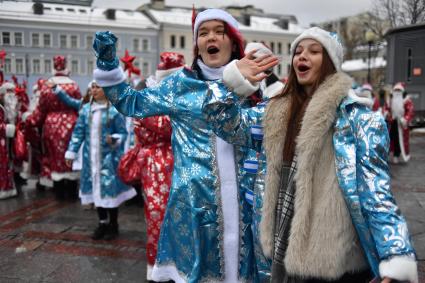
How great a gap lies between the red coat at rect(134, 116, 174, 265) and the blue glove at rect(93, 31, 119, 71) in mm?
1205

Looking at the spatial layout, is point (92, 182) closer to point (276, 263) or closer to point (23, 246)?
point (23, 246)

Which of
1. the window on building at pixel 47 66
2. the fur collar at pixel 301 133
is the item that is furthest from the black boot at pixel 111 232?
the window on building at pixel 47 66

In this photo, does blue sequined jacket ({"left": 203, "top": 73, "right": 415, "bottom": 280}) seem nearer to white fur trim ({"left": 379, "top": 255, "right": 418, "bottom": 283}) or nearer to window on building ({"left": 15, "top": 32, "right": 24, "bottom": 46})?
white fur trim ({"left": 379, "top": 255, "right": 418, "bottom": 283})

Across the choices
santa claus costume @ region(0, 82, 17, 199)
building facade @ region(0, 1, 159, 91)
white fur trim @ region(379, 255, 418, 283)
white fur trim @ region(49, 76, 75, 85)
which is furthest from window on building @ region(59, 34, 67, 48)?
white fur trim @ region(379, 255, 418, 283)

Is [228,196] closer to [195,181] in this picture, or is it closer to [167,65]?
[195,181]

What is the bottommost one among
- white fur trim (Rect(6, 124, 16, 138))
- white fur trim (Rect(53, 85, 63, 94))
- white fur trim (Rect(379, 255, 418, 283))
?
white fur trim (Rect(6, 124, 16, 138))

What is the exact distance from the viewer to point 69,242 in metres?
5.33

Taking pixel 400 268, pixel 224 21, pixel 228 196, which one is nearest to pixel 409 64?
pixel 224 21

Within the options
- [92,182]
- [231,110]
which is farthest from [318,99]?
[92,182]

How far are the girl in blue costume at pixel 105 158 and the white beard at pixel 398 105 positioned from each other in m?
8.39

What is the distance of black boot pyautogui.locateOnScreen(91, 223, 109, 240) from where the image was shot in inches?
212

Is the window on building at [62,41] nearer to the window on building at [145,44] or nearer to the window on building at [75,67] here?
the window on building at [75,67]

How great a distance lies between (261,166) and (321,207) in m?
0.45

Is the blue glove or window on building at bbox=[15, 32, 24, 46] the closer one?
the blue glove
